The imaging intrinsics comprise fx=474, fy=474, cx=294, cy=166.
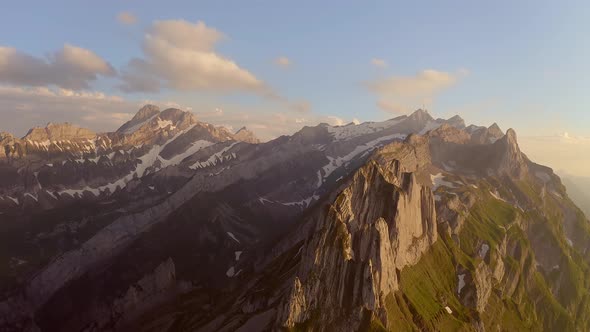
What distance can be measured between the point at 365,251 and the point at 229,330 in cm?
5978

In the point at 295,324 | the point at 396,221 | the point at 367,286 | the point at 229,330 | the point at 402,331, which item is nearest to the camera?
the point at 295,324

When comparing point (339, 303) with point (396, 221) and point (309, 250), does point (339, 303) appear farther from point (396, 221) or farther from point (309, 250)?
point (396, 221)

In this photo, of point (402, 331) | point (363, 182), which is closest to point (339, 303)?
point (402, 331)

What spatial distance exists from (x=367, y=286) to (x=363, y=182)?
52423mm

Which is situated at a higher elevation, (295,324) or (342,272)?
(342,272)

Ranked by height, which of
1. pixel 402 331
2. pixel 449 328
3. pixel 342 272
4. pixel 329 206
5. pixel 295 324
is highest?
pixel 329 206

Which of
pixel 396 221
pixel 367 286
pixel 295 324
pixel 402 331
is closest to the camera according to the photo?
pixel 295 324

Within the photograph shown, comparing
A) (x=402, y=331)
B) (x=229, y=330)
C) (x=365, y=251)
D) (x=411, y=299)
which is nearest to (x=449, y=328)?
(x=411, y=299)

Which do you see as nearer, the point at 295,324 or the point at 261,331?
the point at 295,324

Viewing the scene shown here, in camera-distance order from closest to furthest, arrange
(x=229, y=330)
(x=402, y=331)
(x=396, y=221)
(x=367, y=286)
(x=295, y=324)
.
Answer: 1. (x=295, y=324)
2. (x=367, y=286)
3. (x=402, y=331)
4. (x=229, y=330)
5. (x=396, y=221)

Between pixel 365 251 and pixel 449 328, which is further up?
pixel 365 251

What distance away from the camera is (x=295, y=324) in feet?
457

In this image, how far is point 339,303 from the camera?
492ft

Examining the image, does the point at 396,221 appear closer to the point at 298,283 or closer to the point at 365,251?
the point at 365,251
